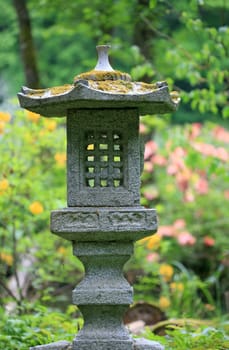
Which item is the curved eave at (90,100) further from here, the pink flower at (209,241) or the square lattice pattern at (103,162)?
the pink flower at (209,241)

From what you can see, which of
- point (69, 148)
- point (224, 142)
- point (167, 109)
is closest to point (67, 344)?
point (69, 148)

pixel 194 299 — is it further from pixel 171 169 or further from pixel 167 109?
pixel 167 109

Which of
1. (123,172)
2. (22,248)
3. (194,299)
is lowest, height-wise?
(194,299)

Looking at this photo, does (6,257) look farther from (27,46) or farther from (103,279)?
(103,279)

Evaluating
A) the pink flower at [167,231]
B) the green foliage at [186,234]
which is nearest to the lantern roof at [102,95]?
the green foliage at [186,234]

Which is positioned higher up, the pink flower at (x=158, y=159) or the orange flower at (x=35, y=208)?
the pink flower at (x=158, y=159)

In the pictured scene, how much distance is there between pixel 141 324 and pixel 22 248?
1.48 metres

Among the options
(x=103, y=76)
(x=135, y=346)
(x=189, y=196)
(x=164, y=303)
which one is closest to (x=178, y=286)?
(x=164, y=303)

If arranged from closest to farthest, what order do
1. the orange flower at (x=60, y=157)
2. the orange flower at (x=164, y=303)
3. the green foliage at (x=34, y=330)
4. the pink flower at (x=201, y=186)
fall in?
the green foliage at (x=34, y=330)
the orange flower at (x=60, y=157)
the orange flower at (x=164, y=303)
the pink flower at (x=201, y=186)

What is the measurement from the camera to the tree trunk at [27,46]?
885 cm

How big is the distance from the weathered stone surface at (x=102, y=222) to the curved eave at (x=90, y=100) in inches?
22.3

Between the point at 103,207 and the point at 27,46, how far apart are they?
492 centimetres

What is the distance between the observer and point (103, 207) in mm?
4387

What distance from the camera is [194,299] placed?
864 cm
